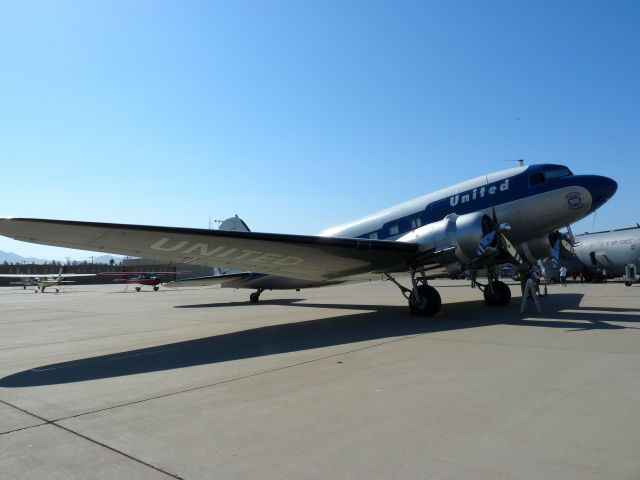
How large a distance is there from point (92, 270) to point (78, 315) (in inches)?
3928

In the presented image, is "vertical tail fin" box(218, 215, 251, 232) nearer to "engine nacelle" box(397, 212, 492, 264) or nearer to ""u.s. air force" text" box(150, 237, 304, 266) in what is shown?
""u.s. air force" text" box(150, 237, 304, 266)

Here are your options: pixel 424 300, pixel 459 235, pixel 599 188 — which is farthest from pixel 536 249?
pixel 424 300

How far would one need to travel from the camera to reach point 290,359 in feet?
22.5

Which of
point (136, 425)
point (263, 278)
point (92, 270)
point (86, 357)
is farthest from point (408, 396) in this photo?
point (92, 270)

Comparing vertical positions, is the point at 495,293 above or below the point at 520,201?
below

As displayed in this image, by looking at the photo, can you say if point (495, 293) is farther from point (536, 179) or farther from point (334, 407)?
point (334, 407)

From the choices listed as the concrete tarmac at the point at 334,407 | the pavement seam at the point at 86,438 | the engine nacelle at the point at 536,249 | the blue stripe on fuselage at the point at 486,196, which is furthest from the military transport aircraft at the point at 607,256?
the pavement seam at the point at 86,438

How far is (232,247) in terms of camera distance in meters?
10.3

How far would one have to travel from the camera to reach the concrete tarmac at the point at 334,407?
307 cm

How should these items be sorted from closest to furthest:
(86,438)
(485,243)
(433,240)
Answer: (86,438), (485,243), (433,240)

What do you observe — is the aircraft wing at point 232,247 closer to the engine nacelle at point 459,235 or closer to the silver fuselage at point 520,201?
the engine nacelle at point 459,235

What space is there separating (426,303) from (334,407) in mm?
7881

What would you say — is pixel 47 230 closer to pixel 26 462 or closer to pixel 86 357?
pixel 86 357

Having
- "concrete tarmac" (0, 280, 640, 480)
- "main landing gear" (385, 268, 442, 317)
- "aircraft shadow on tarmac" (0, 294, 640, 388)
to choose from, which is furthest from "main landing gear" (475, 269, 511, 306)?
"concrete tarmac" (0, 280, 640, 480)
